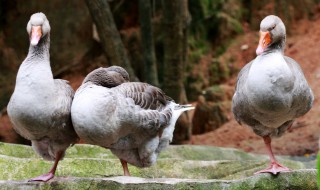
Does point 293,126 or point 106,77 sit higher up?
point 106,77

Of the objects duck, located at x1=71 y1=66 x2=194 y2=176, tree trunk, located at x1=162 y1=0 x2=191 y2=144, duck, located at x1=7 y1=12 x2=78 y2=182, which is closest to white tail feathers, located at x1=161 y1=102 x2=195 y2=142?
duck, located at x1=71 y1=66 x2=194 y2=176

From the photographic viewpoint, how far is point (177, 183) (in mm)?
4855

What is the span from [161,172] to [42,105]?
2.09 meters

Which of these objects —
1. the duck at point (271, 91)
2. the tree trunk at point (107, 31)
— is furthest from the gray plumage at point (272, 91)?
the tree trunk at point (107, 31)

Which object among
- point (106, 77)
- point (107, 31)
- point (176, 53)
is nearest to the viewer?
point (106, 77)

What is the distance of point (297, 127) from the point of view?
9984mm

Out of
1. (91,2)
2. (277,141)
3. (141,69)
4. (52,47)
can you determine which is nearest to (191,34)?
(141,69)

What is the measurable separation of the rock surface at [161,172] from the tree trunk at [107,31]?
1.64m

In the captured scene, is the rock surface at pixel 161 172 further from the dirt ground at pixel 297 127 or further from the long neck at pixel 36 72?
Result: the dirt ground at pixel 297 127

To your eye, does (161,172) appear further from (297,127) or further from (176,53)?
(297,127)

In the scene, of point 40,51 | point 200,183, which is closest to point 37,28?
point 40,51

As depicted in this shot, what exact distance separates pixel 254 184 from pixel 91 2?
4299 mm

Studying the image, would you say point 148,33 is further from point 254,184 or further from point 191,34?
point 254,184

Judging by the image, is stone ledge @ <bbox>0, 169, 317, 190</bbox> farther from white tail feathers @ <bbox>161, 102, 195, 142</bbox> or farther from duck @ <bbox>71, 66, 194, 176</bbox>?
white tail feathers @ <bbox>161, 102, 195, 142</bbox>
